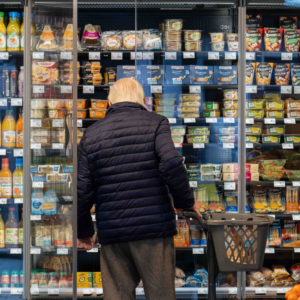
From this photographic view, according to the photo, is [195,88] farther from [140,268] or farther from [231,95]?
[140,268]

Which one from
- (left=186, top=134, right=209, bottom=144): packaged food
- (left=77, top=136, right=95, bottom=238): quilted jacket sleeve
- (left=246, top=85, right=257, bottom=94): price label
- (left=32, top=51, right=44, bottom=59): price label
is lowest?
(left=77, top=136, right=95, bottom=238): quilted jacket sleeve

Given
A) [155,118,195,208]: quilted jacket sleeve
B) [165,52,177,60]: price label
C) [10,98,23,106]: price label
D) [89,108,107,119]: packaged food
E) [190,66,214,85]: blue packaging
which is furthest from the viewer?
[89,108,107,119]: packaged food

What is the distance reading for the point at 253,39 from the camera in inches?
152

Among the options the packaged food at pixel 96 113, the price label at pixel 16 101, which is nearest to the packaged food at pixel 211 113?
the packaged food at pixel 96 113

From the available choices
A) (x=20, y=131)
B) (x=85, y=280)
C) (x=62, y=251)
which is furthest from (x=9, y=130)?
(x=62, y=251)

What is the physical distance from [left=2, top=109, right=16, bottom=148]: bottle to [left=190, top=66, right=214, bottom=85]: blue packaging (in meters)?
1.71

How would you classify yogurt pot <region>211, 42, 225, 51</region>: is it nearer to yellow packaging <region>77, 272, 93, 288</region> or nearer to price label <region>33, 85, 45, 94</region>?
price label <region>33, 85, 45, 94</region>

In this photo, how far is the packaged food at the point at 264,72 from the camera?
392 cm

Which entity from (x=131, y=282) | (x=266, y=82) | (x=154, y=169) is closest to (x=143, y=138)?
(x=154, y=169)

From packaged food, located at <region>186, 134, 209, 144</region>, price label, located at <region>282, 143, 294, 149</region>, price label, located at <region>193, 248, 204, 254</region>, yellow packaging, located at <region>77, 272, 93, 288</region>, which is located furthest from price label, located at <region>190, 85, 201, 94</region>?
yellow packaging, located at <region>77, 272, 93, 288</region>

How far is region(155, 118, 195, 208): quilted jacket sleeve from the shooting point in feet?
6.21

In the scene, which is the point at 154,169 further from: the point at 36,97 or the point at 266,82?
the point at 266,82

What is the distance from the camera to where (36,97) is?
8.11 ft

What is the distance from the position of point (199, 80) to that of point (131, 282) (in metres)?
2.31
